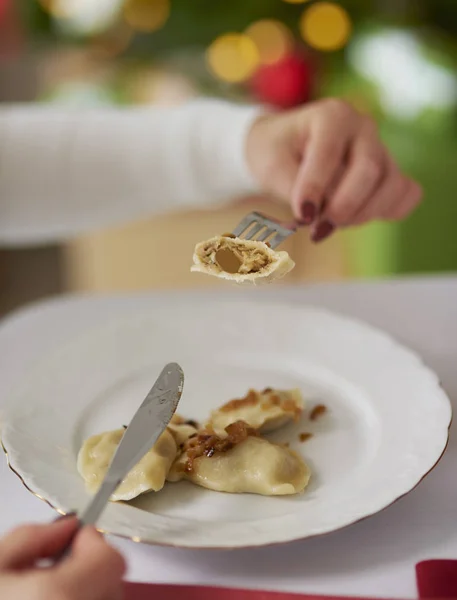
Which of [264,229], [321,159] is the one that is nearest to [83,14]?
[321,159]

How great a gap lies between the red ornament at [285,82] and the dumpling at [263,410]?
1.99 m

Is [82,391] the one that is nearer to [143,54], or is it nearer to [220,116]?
[220,116]

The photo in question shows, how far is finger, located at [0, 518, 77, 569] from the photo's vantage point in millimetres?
488

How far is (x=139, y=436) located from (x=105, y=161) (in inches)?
32.9

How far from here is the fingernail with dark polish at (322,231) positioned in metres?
0.92

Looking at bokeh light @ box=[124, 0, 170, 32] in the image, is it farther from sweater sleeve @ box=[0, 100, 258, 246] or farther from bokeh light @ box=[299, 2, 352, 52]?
sweater sleeve @ box=[0, 100, 258, 246]

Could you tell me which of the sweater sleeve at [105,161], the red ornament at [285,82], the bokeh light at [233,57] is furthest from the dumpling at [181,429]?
the bokeh light at [233,57]

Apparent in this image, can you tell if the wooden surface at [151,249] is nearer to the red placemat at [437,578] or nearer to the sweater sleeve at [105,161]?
the sweater sleeve at [105,161]

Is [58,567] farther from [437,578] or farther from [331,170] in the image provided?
[331,170]

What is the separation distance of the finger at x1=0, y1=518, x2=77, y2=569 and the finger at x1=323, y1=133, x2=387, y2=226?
564mm

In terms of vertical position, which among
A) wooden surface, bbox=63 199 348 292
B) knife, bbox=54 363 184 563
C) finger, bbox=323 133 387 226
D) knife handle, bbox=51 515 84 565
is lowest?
wooden surface, bbox=63 199 348 292

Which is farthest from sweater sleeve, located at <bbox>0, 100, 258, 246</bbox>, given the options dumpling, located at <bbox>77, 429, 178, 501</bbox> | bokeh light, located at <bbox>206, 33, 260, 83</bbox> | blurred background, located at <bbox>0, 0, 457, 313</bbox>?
bokeh light, located at <bbox>206, 33, 260, 83</bbox>

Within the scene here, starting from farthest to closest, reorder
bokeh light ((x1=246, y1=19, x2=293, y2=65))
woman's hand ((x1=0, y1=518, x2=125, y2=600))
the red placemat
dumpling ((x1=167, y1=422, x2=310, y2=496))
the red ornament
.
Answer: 1. bokeh light ((x1=246, y1=19, x2=293, y2=65))
2. the red ornament
3. dumpling ((x1=167, y1=422, x2=310, y2=496))
4. the red placemat
5. woman's hand ((x1=0, y1=518, x2=125, y2=600))

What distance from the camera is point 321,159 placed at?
37.2 inches
